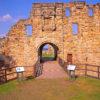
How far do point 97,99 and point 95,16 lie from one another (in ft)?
64.2

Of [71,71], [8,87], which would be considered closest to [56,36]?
[71,71]

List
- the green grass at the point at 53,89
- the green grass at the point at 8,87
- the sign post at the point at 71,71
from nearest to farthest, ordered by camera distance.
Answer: the green grass at the point at 53,89
the green grass at the point at 8,87
the sign post at the point at 71,71

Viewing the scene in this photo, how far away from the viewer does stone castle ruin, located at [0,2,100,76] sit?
31.9 meters

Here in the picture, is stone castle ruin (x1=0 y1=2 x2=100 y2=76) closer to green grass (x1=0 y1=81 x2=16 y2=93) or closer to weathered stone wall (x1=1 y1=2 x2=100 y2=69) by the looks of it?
weathered stone wall (x1=1 y1=2 x2=100 y2=69)

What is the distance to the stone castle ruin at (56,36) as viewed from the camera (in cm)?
3192

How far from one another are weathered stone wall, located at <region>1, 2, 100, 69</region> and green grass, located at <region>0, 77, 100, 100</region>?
13108 mm

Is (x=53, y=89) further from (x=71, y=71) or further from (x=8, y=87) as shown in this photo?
(x=71, y=71)

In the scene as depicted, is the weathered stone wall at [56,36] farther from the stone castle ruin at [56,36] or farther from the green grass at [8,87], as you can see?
the green grass at [8,87]


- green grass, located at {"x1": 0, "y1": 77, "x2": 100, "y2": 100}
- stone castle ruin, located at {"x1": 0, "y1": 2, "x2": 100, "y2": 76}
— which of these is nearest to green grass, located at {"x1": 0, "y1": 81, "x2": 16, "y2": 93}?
green grass, located at {"x1": 0, "y1": 77, "x2": 100, "y2": 100}

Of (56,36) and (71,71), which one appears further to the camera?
(56,36)

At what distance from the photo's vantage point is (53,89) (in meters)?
16.2

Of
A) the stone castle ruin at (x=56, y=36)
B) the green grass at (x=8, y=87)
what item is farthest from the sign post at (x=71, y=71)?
the stone castle ruin at (x=56, y=36)

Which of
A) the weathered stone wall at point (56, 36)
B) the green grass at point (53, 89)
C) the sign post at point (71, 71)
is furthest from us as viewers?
the weathered stone wall at point (56, 36)

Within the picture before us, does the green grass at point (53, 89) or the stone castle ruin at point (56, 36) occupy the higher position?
the stone castle ruin at point (56, 36)
